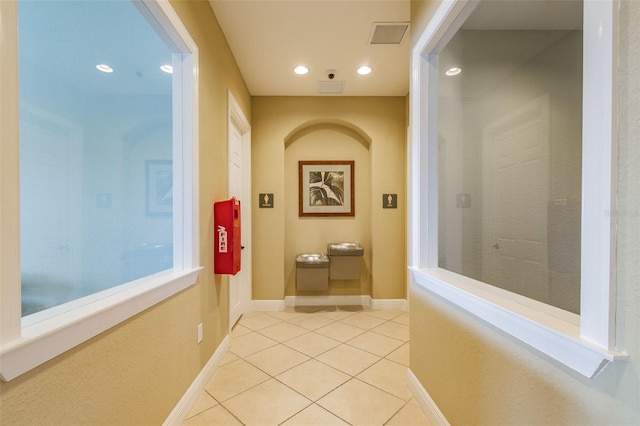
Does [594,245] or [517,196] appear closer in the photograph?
→ [594,245]

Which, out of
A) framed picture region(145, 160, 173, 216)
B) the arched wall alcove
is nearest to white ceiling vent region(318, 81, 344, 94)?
the arched wall alcove

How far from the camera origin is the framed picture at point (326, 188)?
3.82 m

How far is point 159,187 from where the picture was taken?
6.61 feet

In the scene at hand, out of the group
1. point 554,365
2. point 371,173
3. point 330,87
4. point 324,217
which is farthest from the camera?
point 324,217

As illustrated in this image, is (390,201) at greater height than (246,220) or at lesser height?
greater

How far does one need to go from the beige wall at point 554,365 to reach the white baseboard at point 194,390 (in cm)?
146

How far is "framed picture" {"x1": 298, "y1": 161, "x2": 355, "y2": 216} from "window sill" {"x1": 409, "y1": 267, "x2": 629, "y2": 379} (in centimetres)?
248

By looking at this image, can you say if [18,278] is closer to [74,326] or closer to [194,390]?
[74,326]

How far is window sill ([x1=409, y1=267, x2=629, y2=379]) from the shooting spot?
2.22 feet

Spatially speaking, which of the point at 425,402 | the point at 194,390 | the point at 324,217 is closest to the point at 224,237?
the point at 194,390

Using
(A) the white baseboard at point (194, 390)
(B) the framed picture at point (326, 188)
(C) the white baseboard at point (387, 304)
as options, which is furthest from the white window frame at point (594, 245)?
(B) the framed picture at point (326, 188)

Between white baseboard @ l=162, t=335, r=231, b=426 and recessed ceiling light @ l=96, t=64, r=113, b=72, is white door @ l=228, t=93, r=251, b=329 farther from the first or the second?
recessed ceiling light @ l=96, t=64, r=113, b=72

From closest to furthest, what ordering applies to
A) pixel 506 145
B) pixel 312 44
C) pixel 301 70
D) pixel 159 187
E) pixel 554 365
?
pixel 554 365 < pixel 506 145 < pixel 159 187 < pixel 312 44 < pixel 301 70

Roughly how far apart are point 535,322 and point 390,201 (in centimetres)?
286
